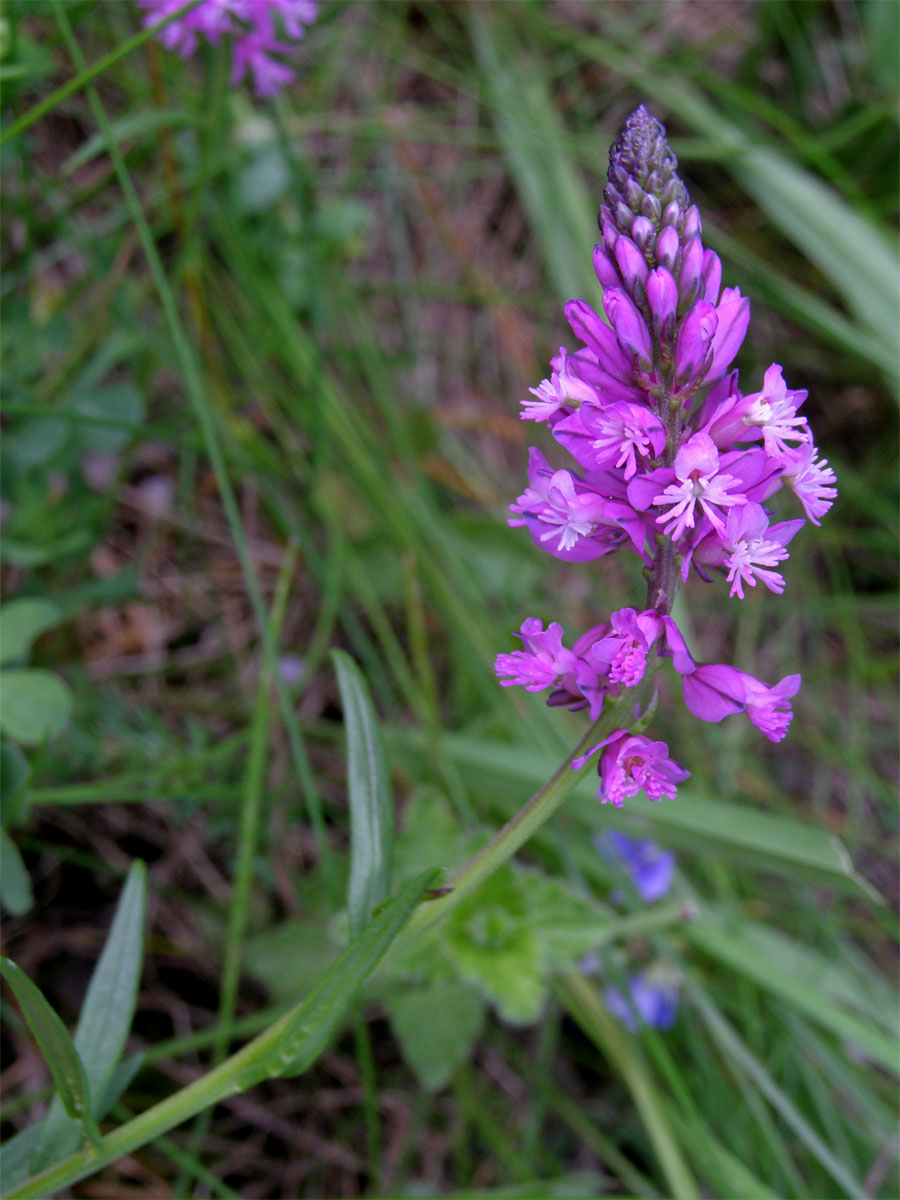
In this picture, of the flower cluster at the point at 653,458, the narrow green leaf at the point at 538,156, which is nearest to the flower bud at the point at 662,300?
the flower cluster at the point at 653,458

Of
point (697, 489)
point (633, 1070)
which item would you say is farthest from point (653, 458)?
point (633, 1070)

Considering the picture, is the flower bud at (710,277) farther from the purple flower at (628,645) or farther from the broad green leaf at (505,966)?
the broad green leaf at (505,966)

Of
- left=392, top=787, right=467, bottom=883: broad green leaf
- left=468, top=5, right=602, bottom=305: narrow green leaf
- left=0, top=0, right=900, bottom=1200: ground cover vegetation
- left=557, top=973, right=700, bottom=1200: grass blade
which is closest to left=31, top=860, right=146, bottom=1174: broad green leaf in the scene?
left=0, top=0, right=900, bottom=1200: ground cover vegetation

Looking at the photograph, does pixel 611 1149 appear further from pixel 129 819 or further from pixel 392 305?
pixel 392 305

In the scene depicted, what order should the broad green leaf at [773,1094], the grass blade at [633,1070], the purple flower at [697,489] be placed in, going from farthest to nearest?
1. the grass blade at [633,1070]
2. the broad green leaf at [773,1094]
3. the purple flower at [697,489]

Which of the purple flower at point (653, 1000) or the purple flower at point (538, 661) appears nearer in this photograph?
the purple flower at point (538, 661)

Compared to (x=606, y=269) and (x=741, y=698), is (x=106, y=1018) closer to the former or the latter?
(x=741, y=698)

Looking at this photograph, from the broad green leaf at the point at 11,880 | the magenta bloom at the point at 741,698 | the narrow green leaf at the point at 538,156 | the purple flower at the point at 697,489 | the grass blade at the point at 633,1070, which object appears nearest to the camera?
the purple flower at the point at 697,489
